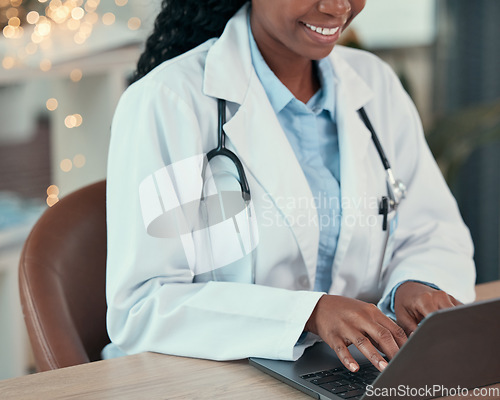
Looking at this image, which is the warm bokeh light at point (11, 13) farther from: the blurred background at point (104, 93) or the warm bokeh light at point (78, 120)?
the warm bokeh light at point (78, 120)

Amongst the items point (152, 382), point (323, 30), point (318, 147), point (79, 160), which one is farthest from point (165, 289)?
point (79, 160)

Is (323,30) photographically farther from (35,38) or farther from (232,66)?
(35,38)

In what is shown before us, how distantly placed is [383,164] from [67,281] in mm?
567

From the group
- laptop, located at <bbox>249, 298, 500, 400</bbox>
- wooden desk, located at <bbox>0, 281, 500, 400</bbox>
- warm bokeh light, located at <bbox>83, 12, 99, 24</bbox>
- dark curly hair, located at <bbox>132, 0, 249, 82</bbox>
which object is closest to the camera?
laptop, located at <bbox>249, 298, 500, 400</bbox>

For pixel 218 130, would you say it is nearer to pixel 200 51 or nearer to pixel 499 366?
pixel 200 51

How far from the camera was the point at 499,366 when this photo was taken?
783 millimetres

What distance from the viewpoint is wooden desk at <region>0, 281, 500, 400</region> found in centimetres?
80

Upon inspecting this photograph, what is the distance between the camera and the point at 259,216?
3.52ft

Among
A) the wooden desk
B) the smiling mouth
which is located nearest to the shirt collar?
the smiling mouth

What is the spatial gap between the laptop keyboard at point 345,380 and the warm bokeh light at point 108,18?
1908 mm

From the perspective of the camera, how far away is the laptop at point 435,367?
681mm

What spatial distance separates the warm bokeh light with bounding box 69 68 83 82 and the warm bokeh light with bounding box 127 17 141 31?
26cm

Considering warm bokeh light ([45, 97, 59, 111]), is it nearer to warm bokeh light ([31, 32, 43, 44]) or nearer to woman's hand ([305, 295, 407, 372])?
warm bokeh light ([31, 32, 43, 44])

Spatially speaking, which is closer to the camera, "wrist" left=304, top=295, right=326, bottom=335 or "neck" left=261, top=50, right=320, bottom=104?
"wrist" left=304, top=295, right=326, bottom=335
